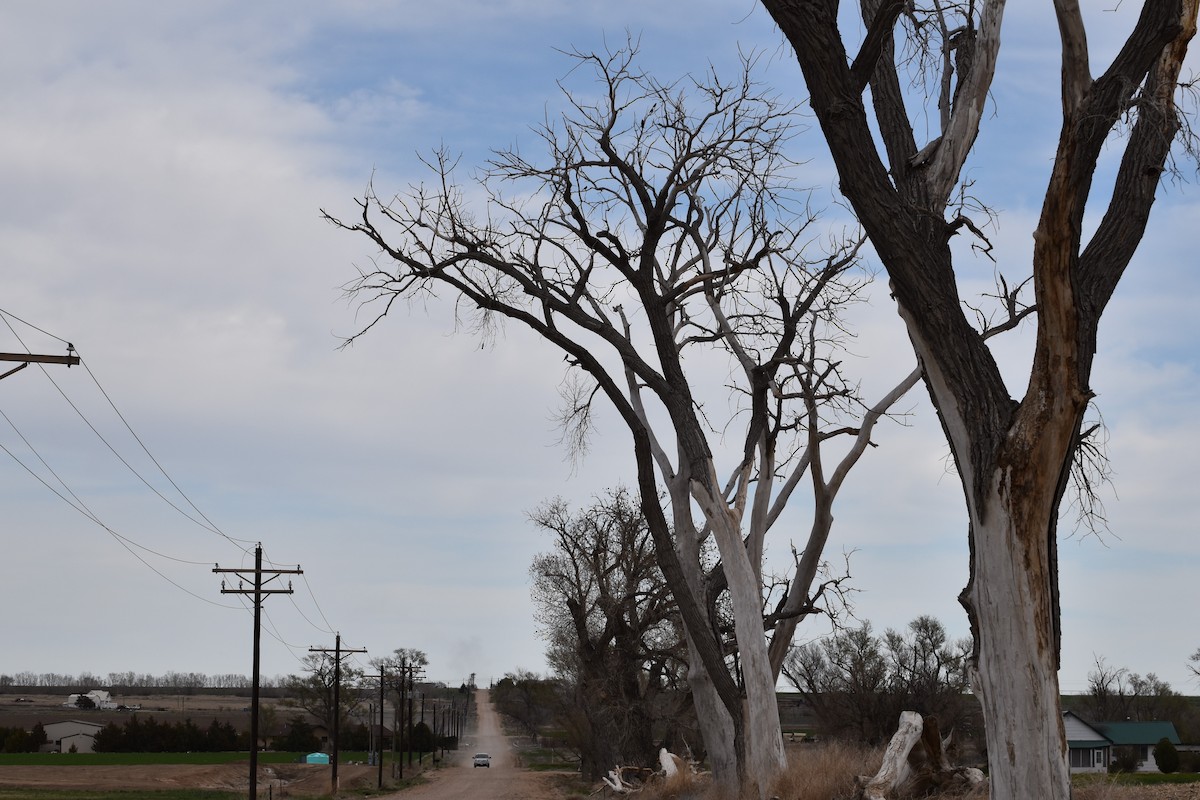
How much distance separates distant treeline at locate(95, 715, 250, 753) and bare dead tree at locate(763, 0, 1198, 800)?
9048 centimetres

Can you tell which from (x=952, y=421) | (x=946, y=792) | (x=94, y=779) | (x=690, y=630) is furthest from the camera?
(x=94, y=779)

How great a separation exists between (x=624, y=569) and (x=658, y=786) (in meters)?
18.4

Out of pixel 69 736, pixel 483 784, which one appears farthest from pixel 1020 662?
pixel 69 736

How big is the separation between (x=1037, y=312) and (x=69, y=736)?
104 meters

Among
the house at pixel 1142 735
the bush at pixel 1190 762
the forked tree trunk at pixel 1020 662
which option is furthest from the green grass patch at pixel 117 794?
the house at pixel 1142 735

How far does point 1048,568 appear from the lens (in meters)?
8.80

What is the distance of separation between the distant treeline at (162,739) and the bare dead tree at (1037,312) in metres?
90.5

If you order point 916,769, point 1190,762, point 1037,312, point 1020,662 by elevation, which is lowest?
point 1190,762

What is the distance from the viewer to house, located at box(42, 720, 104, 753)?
97312 millimetres

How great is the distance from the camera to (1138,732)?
213 ft

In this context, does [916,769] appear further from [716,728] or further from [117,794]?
[117,794]

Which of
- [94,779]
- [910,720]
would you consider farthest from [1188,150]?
[94,779]

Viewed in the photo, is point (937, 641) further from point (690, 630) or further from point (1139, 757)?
point (690, 630)

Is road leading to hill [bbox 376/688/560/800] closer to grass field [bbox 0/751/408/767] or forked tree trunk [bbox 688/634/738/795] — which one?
grass field [bbox 0/751/408/767]
